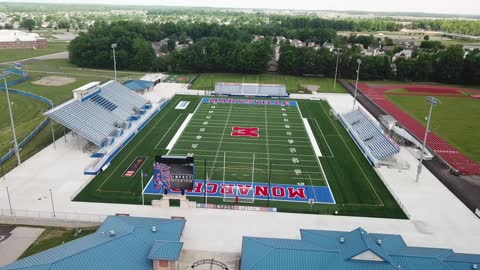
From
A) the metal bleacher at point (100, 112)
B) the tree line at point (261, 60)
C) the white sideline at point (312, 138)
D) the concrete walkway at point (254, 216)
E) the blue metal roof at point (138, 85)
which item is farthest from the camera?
the tree line at point (261, 60)

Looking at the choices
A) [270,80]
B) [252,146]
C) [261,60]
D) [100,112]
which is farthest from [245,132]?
[261,60]

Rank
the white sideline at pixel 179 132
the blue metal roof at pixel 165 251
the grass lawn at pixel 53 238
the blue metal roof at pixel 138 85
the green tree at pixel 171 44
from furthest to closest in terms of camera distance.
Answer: the green tree at pixel 171 44
the blue metal roof at pixel 138 85
the white sideline at pixel 179 132
the grass lawn at pixel 53 238
the blue metal roof at pixel 165 251

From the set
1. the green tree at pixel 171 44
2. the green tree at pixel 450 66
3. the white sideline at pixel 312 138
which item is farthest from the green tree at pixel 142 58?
the green tree at pixel 450 66

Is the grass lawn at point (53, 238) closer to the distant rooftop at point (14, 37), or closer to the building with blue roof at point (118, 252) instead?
the building with blue roof at point (118, 252)

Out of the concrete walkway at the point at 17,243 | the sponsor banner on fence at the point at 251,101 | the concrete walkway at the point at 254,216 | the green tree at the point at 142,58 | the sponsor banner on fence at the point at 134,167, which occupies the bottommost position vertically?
the concrete walkway at the point at 17,243

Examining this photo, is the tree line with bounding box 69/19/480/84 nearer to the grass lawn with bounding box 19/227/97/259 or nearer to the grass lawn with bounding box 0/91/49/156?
the grass lawn with bounding box 0/91/49/156

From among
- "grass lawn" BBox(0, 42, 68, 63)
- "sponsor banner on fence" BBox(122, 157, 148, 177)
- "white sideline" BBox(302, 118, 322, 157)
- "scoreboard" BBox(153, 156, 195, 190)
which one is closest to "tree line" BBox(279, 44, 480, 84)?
"white sideline" BBox(302, 118, 322, 157)

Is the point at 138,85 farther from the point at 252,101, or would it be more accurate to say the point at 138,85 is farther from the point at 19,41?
the point at 19,41
